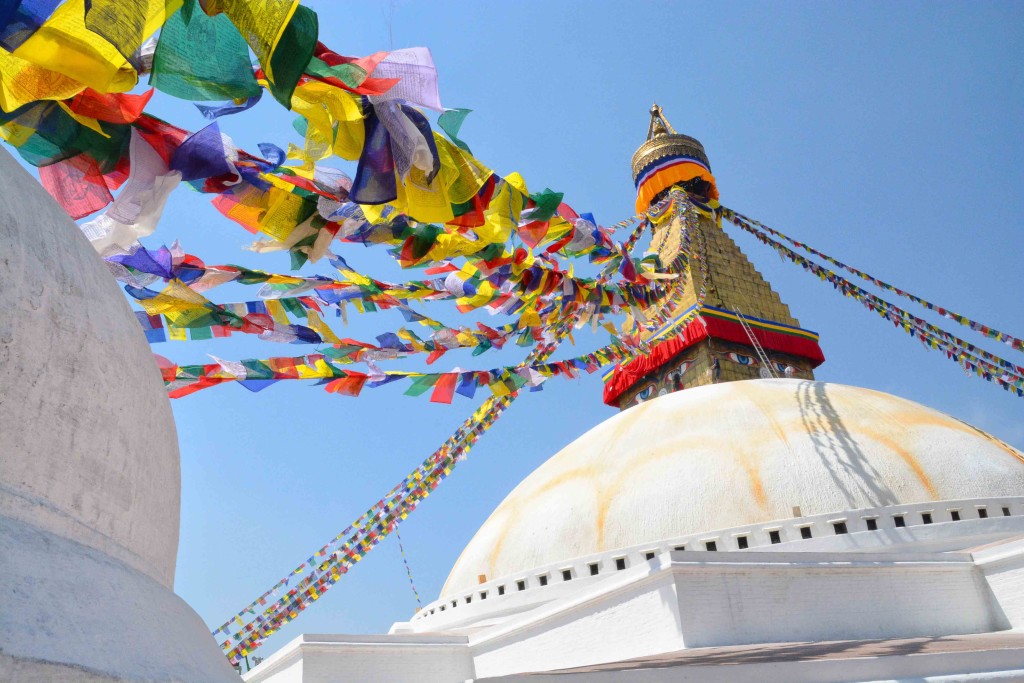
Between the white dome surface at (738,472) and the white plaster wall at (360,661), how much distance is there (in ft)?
5.67

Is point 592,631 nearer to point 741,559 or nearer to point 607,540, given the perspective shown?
point 741,559

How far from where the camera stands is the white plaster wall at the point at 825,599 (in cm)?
671

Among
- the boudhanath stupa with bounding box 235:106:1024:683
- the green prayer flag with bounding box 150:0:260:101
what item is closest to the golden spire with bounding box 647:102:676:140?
the boudhanath stupa with bounding box 235:106:1024:683

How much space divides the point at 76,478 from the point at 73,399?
20 centimetres

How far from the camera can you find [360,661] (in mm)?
7953

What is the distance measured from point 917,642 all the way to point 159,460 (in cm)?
636

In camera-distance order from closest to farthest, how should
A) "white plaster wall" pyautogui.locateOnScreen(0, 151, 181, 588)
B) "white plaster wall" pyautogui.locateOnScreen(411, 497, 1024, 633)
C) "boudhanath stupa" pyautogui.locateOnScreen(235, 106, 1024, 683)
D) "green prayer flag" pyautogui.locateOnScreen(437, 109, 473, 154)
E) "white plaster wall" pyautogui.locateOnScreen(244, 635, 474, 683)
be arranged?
"white plaster wall" pyautogui.locateOnScreen(0, 151, 181, 588) < "green prayer flag" pyautogui.locateOnScreen(437, 109, 473, 154) < "boudhanath stupa" pyautogui.locateOnScreen(235, 106, 1024, 683) < "white plaster wall" pyautogui.locateOnScreen(244, 635, 474, 683) < "white plaster wall" pyautogui.locateOnScreen(411, 497, 1024, 633)

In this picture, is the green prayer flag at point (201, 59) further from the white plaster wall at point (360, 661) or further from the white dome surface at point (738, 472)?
the white dome surface at point (738, 472)

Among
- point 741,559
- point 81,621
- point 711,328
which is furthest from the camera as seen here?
point 711,328

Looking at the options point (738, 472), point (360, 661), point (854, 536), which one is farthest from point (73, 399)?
point (854, 536)

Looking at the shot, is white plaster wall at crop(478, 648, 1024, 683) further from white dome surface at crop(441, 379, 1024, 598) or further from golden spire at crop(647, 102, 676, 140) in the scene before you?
golden spire at crop(647, 102, 676, 140)

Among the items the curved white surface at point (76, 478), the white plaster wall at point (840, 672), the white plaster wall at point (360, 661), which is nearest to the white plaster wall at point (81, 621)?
the curved white surface at point (76, 478)

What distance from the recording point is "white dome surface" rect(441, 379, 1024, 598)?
8938 mm

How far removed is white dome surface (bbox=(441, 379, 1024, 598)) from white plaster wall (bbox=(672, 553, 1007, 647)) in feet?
4.07
